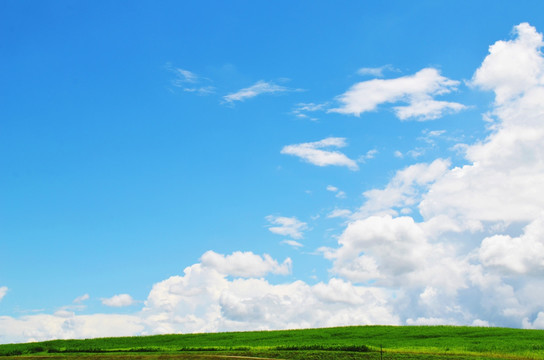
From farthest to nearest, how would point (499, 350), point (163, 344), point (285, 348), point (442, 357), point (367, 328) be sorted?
point (367, 328) → point (163, 344) → point (285, 348) → point (499, 350) → point (442, 357)

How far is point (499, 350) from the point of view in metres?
43.9

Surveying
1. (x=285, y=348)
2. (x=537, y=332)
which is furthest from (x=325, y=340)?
(x=537, y=332)

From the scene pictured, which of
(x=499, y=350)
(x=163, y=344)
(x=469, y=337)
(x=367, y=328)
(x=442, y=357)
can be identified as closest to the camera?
(x=442, y=357)

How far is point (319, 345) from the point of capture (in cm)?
4869

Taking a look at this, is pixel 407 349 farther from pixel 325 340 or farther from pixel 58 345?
pixel 58 345

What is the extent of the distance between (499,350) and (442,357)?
25.4ft

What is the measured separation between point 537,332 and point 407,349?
69.0 ft

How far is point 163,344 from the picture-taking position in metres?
60.6

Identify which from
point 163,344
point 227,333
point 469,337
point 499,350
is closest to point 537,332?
point 469,337

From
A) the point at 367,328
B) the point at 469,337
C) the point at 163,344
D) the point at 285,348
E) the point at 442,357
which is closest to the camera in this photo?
the point at 442,357

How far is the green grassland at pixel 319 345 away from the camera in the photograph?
4266 cm

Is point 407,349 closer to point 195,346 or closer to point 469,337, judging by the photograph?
point 469,337

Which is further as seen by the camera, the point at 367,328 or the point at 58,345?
the point at 367,328

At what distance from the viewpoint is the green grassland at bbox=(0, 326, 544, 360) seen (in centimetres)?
4266
